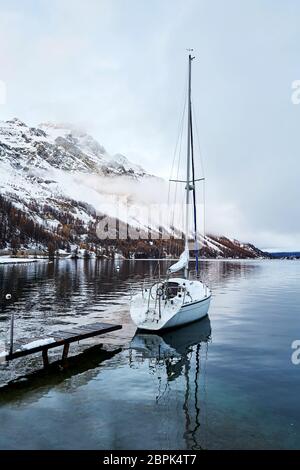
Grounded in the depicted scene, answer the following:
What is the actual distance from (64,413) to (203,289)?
20.0 metres

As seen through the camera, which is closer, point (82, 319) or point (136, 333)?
point (136, 333)

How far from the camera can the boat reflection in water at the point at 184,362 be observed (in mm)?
13422

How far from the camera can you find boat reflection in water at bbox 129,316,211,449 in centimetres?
1342

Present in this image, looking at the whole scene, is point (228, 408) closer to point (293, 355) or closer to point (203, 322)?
point (293, 355)

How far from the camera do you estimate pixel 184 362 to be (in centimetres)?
2053

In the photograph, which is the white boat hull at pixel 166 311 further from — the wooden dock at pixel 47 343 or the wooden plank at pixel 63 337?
the wooden dock at pixel 47 343

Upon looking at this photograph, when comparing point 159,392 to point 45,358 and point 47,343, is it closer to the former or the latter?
point 47,343

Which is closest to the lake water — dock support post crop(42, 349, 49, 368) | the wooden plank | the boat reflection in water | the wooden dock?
the boat reflection in water

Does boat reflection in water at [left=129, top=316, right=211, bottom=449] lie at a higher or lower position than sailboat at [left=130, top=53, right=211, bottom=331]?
lower

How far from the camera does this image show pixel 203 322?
31.8 metres

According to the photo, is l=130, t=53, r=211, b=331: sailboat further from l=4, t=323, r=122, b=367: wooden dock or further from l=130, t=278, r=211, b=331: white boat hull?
l=4, t=323, r=122, b=367: wooden dock

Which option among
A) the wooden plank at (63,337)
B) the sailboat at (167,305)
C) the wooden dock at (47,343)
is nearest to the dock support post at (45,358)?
the wooden dock at (47,343)

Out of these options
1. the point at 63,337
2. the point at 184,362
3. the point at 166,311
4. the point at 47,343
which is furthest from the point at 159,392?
the point at 166,311
